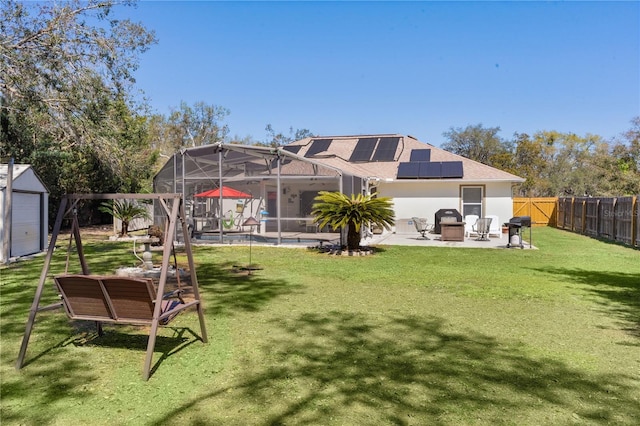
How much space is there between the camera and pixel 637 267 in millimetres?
11406

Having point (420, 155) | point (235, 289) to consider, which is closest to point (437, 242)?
point (420, 155)

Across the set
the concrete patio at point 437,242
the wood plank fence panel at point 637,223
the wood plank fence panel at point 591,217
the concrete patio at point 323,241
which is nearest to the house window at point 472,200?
the concrete patio at point 437,242

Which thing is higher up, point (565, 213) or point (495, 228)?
point (565, 213)

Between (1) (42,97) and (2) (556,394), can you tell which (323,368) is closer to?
(2) (556,394)

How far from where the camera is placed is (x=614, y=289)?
28.5 feet

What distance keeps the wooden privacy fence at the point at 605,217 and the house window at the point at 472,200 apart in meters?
5.00

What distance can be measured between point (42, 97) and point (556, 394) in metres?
13.2

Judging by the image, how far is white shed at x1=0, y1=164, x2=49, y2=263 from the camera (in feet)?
39.7

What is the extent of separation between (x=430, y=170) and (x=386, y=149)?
4.13 metres

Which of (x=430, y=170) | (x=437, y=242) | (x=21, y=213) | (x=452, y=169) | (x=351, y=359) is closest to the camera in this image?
(x=351, y=359)

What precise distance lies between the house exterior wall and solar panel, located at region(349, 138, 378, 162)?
10.1ft

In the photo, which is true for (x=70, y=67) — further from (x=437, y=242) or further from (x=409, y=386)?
(x=437, y=242)

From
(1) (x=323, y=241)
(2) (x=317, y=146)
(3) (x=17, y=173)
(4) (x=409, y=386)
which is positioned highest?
(2) (x=317, y=146)

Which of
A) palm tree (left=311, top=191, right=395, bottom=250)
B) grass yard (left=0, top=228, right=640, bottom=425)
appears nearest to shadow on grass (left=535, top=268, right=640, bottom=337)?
grass yard (left=0, top=228, right=640, bottom=425)
